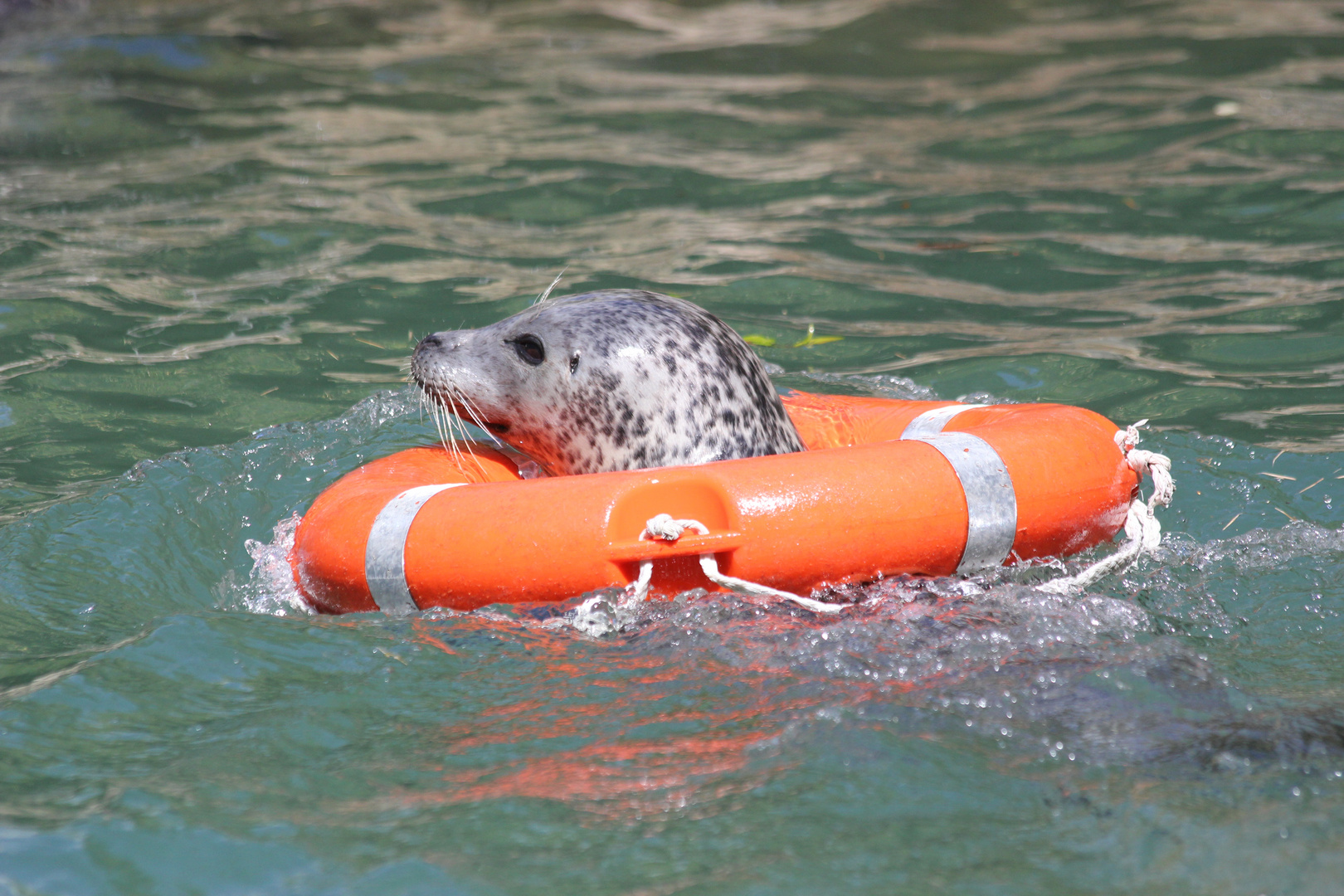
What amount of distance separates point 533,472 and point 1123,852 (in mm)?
2367

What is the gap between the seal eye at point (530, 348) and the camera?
3.97 m

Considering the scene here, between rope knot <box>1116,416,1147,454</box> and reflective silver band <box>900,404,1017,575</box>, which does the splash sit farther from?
rope knot <box>1116,416,1147,454</box>

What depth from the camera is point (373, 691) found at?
123 inches

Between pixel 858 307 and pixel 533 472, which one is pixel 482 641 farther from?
pixel 858 307

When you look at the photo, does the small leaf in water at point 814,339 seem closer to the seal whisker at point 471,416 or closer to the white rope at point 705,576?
the seal whisker at point 471,416

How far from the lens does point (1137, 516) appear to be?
12.1 feet

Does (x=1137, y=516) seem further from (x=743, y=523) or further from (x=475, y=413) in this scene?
(x=475, y=413)

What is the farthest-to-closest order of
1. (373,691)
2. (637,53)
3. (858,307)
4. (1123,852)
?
(637,53), (858,307), (373,691), (1123,852)

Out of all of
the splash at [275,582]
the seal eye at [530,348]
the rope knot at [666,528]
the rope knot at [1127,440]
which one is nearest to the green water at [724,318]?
the splash at [275,582]

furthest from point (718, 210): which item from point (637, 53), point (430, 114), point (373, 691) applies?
point (373, 691)

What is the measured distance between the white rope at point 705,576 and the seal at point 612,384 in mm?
527

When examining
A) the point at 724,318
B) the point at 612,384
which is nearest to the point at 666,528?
the point at 612,384

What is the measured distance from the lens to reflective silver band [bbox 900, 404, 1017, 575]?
11.2ft

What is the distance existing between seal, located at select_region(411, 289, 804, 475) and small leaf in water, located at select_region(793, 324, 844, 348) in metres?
2.08
